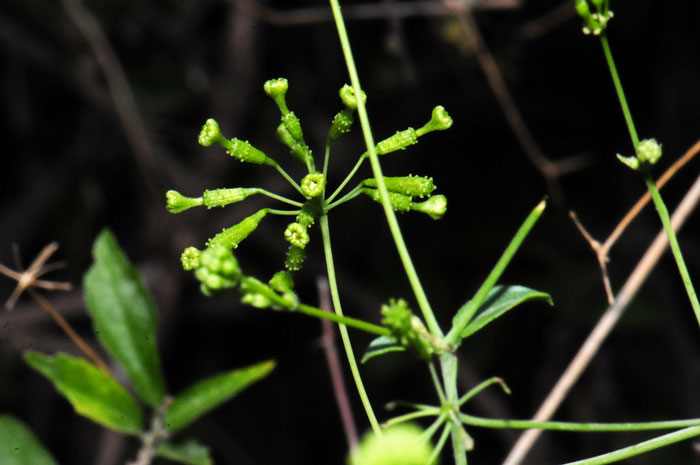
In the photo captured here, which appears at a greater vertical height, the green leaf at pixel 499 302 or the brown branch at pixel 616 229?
the brown branch at pixel 616 229

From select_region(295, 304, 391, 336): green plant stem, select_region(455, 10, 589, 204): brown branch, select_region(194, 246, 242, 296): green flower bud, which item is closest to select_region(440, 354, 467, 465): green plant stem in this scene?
select_region(295, 304, 391, 336): green plant stem

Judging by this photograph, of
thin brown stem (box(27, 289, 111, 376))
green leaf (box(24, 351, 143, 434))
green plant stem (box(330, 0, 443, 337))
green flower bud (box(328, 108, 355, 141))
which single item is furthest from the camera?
thin brown stem (box(27, 289, 111, 376))

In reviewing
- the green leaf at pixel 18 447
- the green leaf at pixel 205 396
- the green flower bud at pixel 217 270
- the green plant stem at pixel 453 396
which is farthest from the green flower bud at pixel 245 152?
the green leaf at pixel 18 447

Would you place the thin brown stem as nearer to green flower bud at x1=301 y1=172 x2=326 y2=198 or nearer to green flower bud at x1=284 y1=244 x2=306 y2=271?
green flower bud at x1=284 y1=244 x2=306 y2=271

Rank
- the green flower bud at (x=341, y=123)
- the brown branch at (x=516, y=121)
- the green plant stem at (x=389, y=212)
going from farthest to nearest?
1. the brown branch at (x=516, y=121)
2. the green flower bud at (x=341, y=123)
3. the green plant stem at (x=389, y=212)

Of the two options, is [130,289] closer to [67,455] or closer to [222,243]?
[222,243]

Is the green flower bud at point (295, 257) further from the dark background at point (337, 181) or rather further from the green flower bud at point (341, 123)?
the dark background at point (337, 181)

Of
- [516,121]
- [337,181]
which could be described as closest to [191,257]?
[516,121]
